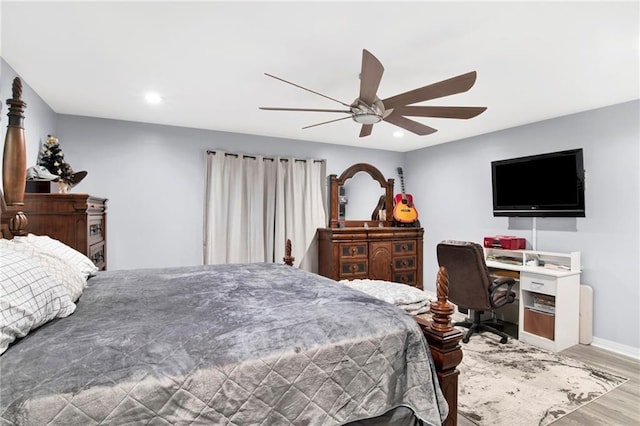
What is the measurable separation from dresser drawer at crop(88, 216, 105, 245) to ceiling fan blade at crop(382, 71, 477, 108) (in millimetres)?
2439

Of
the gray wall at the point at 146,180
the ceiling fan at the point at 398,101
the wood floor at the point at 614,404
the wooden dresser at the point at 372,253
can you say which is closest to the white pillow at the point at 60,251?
the ceiling fan at the point at 398,101

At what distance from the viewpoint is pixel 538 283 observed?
3.60 m

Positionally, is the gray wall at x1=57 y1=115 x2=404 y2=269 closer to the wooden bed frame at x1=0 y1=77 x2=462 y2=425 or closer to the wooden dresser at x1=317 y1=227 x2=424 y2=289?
the wooden dresser at x1=317 y1=227 x2=424 y2=289

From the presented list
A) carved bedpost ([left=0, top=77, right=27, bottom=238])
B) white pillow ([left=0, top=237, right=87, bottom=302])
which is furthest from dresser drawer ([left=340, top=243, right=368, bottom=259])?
carved bedpost ([left=0, top=77, right=27, bottom=238])

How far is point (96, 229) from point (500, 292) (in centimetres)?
392

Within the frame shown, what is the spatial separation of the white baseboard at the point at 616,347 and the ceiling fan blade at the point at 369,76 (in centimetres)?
350

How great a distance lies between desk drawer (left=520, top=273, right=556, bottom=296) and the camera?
137 inches

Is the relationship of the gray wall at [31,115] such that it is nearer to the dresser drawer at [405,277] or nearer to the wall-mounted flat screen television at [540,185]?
the dresser drawer at [405,277]

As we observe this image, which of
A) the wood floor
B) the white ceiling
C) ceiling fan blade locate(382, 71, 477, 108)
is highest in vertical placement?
the white ceiling

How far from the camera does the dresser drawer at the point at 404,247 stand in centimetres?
518

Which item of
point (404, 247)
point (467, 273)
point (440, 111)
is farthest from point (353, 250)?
point (440, 111)

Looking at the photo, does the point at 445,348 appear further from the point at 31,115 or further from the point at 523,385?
the point at 31,115

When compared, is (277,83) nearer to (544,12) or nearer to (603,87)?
(544,12)

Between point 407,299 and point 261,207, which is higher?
point 261,207
